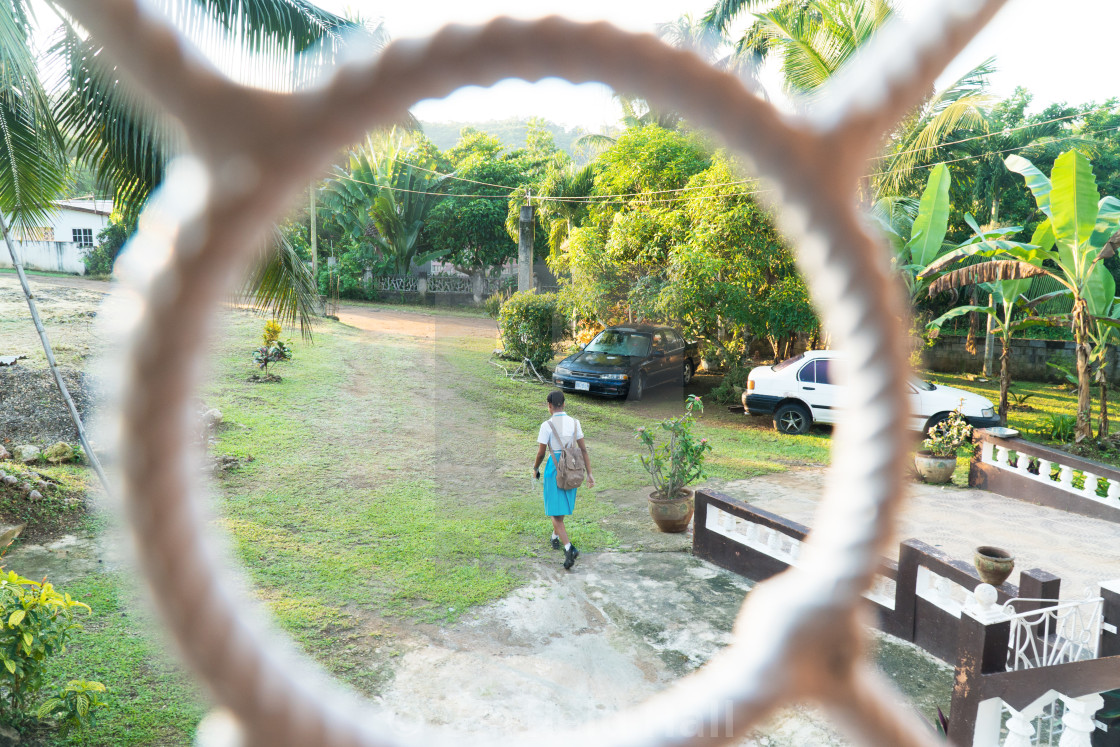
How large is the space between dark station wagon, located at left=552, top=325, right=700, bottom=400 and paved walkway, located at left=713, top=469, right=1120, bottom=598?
4.09m

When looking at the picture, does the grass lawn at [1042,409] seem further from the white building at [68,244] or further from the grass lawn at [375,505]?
the white building at [68,244]

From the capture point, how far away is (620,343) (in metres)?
13.1

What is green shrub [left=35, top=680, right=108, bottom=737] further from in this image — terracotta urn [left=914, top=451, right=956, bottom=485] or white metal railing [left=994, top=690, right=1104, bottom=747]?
terracotta urn [left=914, top=451, right=956, bottom=485]

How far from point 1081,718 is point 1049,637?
1.02 metres

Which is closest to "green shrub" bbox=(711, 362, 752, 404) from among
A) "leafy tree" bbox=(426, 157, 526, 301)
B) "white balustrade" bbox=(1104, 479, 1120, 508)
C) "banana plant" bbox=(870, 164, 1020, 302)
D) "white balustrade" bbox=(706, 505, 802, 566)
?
"banana plant" bbox=(870, 164, 1020, 302)

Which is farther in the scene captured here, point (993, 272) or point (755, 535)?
point (993, 272)

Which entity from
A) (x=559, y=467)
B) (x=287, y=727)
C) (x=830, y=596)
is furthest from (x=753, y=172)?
(x=559, y=467)

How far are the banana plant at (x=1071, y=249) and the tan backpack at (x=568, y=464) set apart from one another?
6.10 m

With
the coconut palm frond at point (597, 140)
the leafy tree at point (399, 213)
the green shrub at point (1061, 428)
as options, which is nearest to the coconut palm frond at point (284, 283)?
the green shrub at point (1061, 428)

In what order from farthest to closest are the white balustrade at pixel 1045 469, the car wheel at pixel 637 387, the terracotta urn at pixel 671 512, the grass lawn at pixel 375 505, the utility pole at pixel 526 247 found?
the utility pole at pixel 526 247
the car wheel at pixel 637 387
the white balustrade at pixel 1045 469
the terracotta urn at pixel 671 512
the grass lawn at pixel 375 505

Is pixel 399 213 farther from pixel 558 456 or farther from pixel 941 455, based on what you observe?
pixel 558 456

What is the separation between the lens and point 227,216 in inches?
12.0

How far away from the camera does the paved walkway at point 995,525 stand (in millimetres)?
6043

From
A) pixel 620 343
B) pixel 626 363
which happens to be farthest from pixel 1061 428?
pixel 620 343
